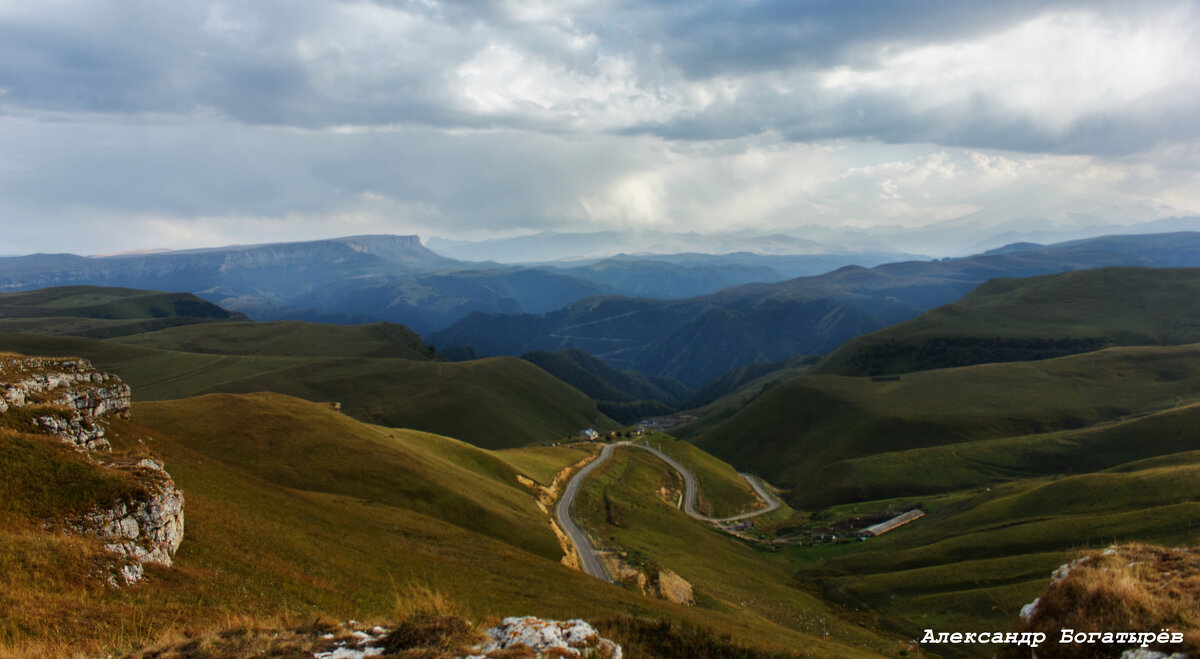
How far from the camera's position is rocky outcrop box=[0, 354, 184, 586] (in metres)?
21.1

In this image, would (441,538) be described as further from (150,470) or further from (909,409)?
(909,409)

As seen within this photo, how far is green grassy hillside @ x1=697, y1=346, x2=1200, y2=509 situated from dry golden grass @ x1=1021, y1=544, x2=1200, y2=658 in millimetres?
109632

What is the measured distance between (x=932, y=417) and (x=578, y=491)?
118 metres

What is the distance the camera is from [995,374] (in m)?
171

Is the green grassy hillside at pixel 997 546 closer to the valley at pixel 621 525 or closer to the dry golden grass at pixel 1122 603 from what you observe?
the valley at pixel 621 525

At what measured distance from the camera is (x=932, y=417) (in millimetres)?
147125

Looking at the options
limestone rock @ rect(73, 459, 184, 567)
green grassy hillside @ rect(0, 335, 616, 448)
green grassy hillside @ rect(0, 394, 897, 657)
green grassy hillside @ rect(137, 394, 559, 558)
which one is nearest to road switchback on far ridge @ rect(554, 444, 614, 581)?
green grassy hillside @ rect(137, 394, 559, 558)

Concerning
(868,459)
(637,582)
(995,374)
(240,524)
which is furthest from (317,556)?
(995,374)

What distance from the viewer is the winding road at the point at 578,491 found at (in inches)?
2044

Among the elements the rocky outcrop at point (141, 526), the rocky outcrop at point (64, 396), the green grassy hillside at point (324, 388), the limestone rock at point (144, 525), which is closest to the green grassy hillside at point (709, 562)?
the rocky outcrop at point (141, 526)

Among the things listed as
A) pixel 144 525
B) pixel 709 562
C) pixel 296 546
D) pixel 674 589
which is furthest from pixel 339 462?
pixel 709 562

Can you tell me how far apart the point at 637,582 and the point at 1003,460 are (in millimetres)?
105296

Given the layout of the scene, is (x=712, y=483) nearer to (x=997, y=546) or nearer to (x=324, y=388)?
(x=997, y=546)

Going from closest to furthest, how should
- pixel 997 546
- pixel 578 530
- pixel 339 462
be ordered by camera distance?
pixel 339 462
pixel 997 546
pixel 578 530
